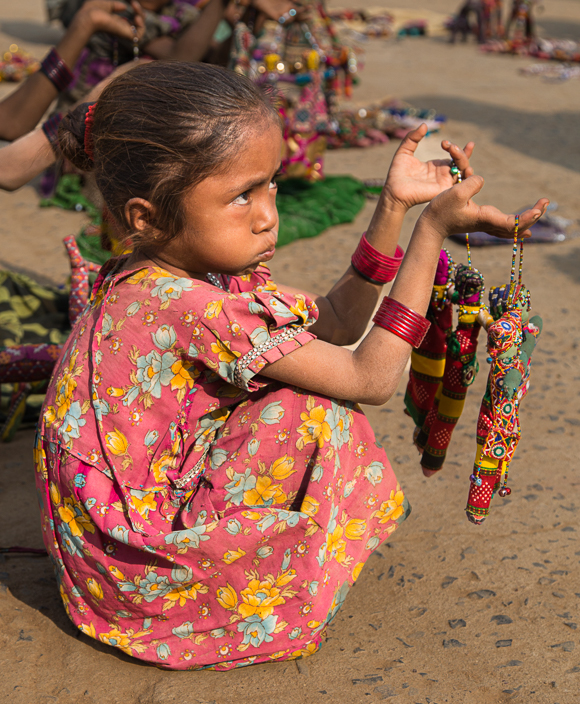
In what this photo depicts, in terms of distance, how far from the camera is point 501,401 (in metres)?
1.75

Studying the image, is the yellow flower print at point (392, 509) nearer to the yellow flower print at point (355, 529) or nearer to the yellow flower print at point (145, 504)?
the yellow flower print at point (355, 529)

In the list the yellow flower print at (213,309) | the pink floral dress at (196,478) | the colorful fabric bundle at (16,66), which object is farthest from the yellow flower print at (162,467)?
the colorful fabric bundle at (16,66)

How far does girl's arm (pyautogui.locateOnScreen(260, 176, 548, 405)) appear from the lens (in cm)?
162

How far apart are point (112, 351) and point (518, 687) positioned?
51.4 inches

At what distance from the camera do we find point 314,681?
1805mm

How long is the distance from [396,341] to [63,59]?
2750 mm

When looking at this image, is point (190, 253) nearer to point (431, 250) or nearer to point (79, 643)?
point (431, 250)

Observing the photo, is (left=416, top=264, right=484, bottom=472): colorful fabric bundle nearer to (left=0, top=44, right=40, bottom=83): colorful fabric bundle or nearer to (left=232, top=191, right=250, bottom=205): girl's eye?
(left=232, top=191, right=250, bottom=205): girl's eye

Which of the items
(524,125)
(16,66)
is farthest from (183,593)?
(16,66)

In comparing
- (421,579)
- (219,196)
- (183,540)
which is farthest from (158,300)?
(421,579)

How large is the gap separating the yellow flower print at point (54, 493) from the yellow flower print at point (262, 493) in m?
0.47

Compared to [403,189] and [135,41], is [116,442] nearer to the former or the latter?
[403,189]

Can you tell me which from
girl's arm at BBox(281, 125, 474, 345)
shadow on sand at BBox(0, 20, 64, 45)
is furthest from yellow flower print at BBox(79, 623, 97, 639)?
shadow on sand at BBox(0, 20, 64, 45)

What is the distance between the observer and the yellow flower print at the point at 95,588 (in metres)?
1.77
